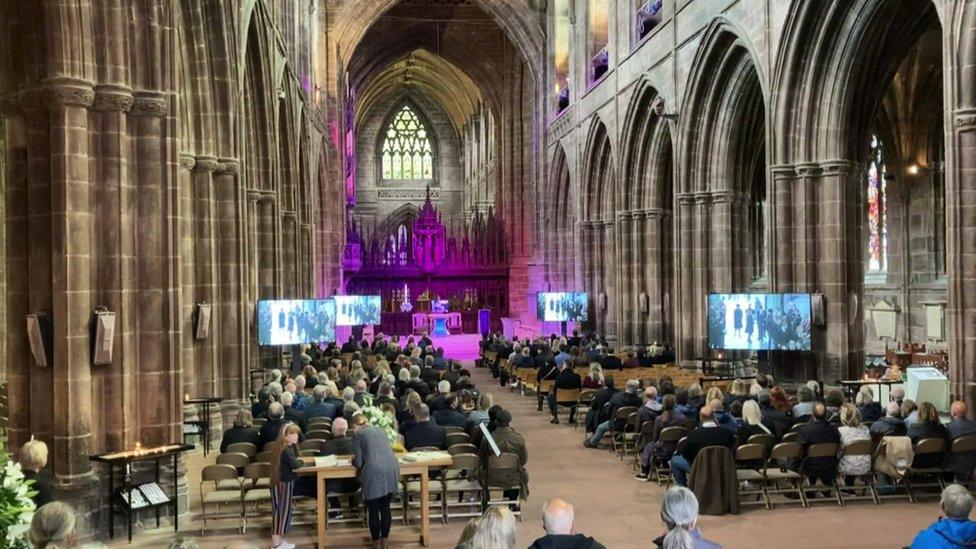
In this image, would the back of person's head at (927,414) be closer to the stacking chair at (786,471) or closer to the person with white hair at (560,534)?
the stacking chair at (786,471)

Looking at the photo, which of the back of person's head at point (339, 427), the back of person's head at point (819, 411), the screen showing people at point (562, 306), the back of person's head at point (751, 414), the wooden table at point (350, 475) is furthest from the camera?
the screen showing people at point (562, 306)

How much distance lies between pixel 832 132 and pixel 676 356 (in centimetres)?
866

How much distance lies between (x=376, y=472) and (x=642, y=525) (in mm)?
3101

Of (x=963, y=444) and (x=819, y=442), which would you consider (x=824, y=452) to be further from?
(x=963, y=444)

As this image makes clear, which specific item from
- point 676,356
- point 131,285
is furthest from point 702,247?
point 131,285

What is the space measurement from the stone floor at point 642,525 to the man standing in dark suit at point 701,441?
0.56 metres

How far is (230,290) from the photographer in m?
15.9

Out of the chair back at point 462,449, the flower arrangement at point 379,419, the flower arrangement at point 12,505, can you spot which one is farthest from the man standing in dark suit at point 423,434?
the flower arrangement at point 12,505

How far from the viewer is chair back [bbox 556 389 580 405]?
17.4 metres

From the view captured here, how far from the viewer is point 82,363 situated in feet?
31.1

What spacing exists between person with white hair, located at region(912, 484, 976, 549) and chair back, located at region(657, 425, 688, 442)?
19.4 ft

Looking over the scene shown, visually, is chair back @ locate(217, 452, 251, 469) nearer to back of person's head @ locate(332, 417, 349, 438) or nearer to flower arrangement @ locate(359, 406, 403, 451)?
back of person's head @ locate(332, 417, 349, 438)

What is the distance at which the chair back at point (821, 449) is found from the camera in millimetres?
10234

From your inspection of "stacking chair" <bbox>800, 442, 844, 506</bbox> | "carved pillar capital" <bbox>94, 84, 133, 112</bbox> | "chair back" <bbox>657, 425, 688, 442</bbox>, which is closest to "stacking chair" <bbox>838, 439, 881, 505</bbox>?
"stacking chair" <bbox>800, 442, 844, 506</bbox>
